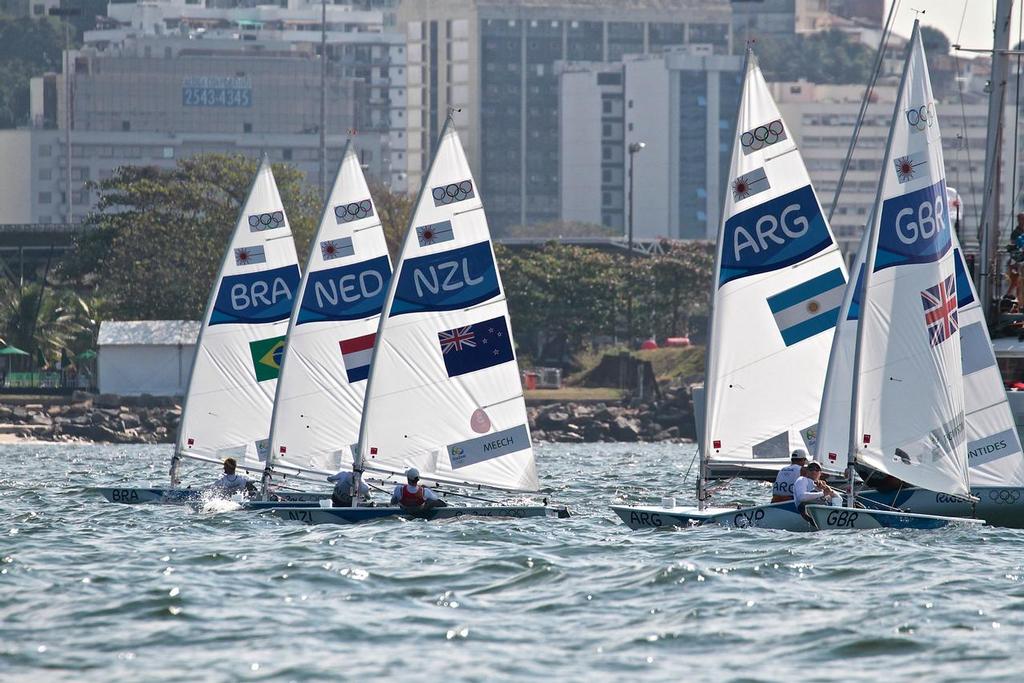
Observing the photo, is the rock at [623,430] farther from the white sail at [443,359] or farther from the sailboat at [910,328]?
the sailboat at [910,328]

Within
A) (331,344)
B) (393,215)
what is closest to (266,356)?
(331,344)

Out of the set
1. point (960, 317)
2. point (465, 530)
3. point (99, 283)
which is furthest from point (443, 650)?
point (99, 283)

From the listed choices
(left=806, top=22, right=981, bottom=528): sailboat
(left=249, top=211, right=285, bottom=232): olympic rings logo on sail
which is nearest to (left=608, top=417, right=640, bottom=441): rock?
(left=249, top=211, right=285, bottom=232): olympic rings logo on sail

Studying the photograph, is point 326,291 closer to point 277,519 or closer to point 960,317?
point 277,519

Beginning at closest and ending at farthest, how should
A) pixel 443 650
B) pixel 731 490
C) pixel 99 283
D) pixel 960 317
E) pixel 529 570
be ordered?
pixel 443 650
pixel 529 570
pixel 960 317
pixel 731 490
pixel 99 283

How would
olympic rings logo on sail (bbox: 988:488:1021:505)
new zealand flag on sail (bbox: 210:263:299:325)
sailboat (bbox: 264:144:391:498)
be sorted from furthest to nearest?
new zealand flag on sail (bbox: 210:263:299:325) → sailboat (bbox: 264:144:391:498) → olympic rings logo on sail (bbox: 988:488:1021:505)

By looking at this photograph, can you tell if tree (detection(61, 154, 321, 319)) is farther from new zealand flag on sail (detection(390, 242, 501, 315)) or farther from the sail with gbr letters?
the sail with gbr letters

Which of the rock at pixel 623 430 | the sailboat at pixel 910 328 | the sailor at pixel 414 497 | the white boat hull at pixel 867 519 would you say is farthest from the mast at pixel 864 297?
the rock at pixel 623 430

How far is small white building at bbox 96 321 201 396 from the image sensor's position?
93.4m

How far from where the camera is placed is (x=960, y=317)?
31672mm

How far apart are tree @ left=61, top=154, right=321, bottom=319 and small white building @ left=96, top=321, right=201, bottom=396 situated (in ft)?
18.0

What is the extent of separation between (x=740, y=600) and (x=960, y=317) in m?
10.2

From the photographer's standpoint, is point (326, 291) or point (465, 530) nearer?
point (465, 530)

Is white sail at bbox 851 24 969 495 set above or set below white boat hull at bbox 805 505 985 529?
above
